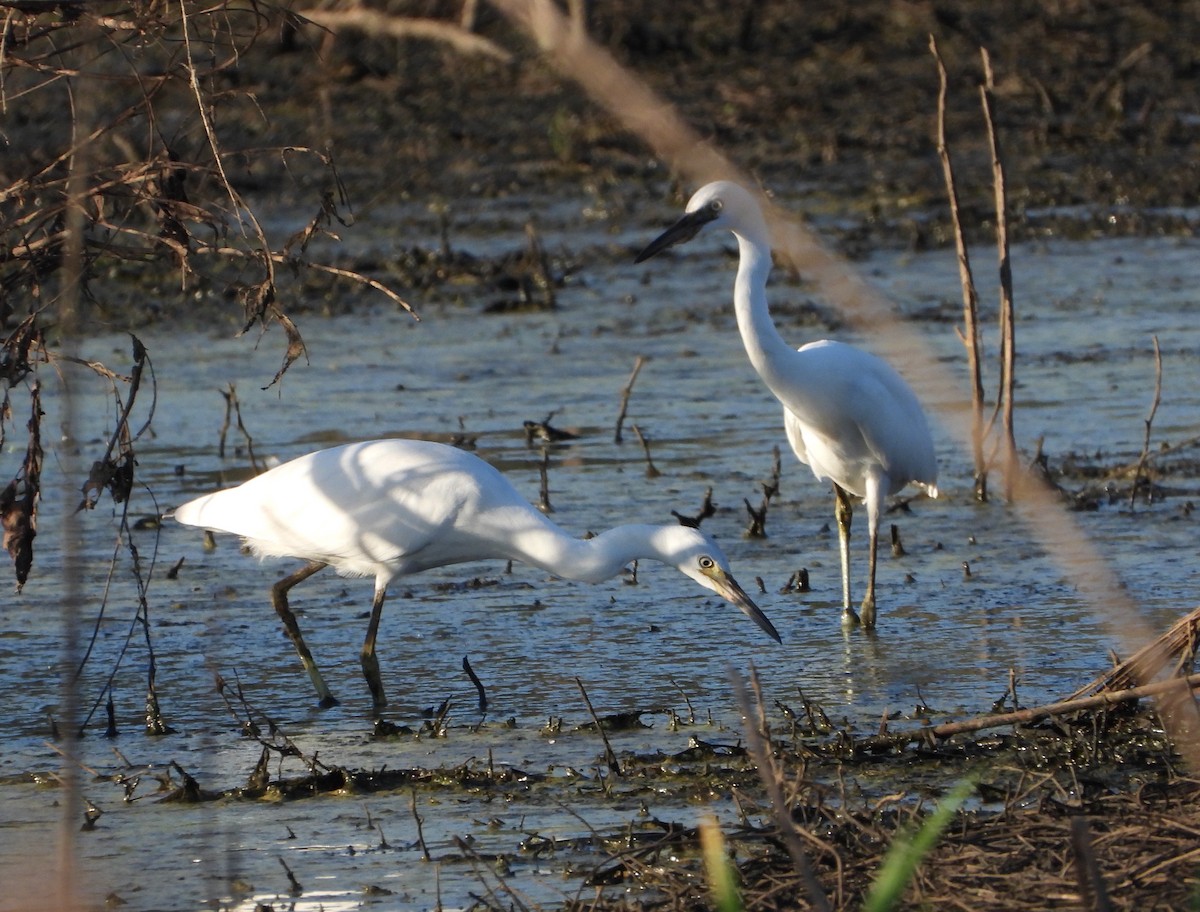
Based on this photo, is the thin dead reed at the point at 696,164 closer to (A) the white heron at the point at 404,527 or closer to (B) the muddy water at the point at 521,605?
(B) the muddy water at the point at 521,605

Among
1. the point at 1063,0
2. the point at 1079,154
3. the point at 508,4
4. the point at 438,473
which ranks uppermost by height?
the point at 1063,0

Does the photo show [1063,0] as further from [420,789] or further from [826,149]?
[420,789]

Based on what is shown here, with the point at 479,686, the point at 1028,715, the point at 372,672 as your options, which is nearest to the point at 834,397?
the point at 479,686

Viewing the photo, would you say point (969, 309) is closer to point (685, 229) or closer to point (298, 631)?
point (685, 229)

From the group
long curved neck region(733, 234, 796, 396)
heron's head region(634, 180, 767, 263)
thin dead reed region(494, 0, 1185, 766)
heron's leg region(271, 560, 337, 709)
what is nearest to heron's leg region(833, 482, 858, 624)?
long curved neck region(733, 234, 796, 396)

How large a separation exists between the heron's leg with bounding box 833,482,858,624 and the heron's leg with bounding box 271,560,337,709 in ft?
5.55

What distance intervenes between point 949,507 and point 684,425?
1713mm

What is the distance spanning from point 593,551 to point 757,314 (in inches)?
45.2

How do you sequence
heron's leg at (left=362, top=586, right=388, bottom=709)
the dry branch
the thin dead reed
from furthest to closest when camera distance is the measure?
the dry branch, heron's leg at (left=362, top=586, right=388, bottom=709), the thin dead reed

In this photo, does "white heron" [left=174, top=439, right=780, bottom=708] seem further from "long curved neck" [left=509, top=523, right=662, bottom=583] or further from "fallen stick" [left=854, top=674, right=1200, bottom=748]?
"fallen stick" [left=854, top=674, right=1200, bottom=748]

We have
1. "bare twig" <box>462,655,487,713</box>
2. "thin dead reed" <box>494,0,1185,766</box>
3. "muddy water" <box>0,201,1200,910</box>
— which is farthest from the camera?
"bare twig" <box>462,655,487,713</box>

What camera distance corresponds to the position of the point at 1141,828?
3572mm

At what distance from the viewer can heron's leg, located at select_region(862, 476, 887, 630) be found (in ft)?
20.2

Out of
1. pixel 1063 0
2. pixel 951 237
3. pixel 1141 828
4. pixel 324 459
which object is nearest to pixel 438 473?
pixel 324 459
